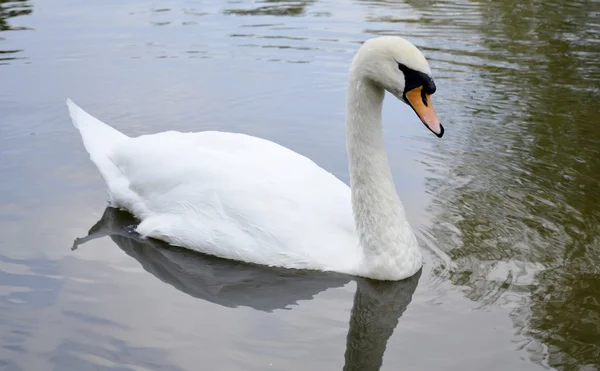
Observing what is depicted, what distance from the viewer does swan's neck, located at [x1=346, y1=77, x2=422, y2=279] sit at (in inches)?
223

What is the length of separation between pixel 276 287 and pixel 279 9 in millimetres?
9849

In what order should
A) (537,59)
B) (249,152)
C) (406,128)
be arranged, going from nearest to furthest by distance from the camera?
1. (249,152)
2. (406,128)
3. (537,59)

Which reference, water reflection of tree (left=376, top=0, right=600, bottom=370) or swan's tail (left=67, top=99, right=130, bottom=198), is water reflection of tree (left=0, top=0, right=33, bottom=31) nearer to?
swan's tail (left=67, top=99, right=130, bottom=198)

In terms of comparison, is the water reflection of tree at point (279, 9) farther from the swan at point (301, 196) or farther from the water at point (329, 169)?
the swan at point (301, 196)

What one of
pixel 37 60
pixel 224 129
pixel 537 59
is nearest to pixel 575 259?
pixel 224 129

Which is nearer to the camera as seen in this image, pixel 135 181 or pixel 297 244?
pixel 297 244

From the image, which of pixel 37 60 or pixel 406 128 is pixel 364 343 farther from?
pixel 37 60

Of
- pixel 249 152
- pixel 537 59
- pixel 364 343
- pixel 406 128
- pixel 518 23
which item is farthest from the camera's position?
pixel 518 23

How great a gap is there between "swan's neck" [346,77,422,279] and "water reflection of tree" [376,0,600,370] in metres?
0.40

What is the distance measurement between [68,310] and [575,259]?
3.30m

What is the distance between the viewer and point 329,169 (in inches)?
307

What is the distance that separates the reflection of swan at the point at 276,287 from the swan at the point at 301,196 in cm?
7

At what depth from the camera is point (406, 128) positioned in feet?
29.2

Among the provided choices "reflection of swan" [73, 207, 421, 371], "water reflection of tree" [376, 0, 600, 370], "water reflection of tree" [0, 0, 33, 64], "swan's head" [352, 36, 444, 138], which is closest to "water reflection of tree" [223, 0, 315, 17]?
"water reflection of tree" [0, 0, 33, 64]
